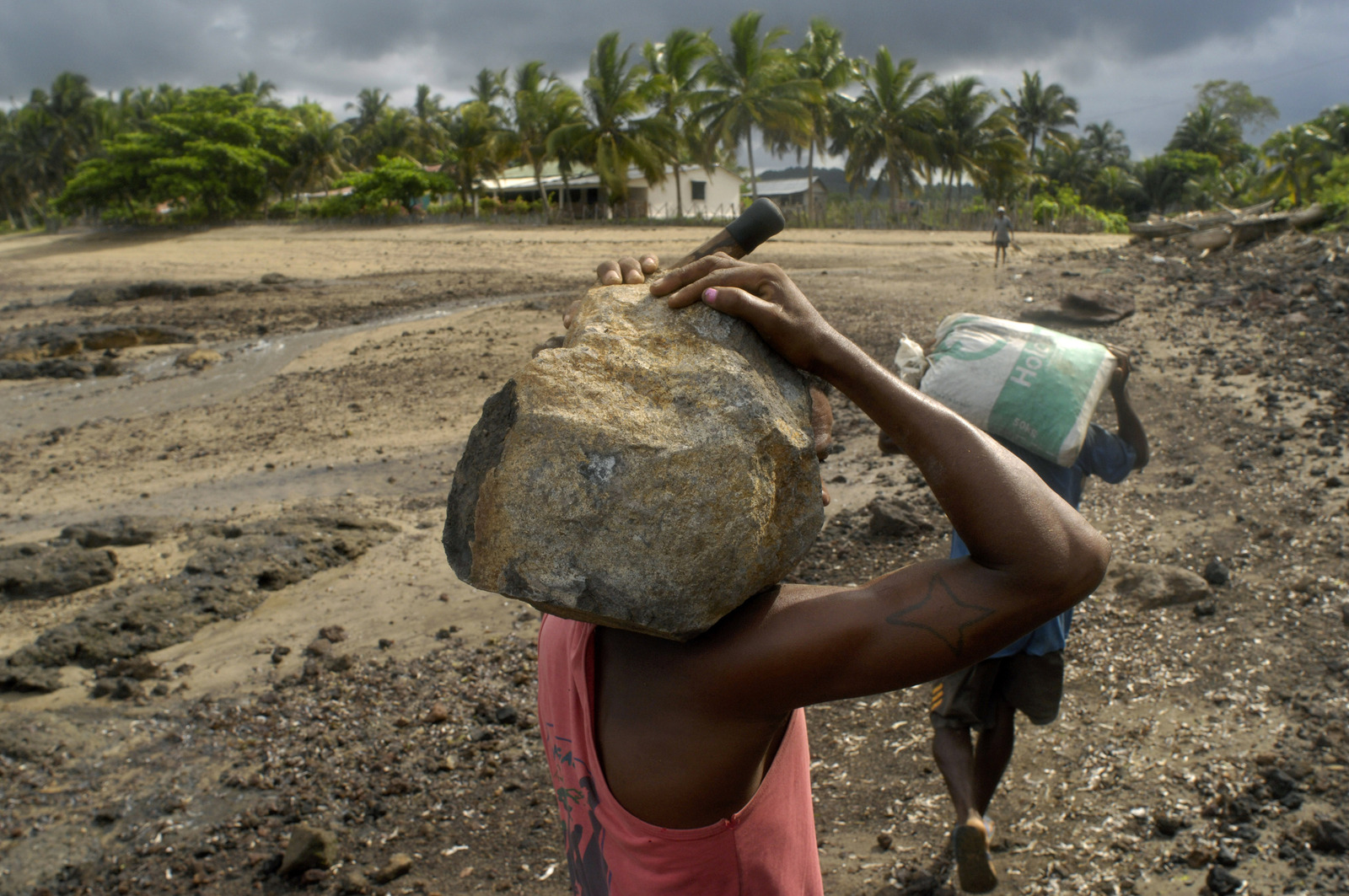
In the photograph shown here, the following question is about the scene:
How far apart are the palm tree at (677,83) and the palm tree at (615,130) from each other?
1.77ft

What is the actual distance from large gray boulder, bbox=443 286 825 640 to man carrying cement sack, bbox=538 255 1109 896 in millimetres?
64

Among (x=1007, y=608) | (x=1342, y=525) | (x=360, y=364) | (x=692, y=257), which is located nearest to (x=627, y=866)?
(x=1007, y=608)

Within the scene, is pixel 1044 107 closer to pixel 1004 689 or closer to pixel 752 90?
pixel 752 90

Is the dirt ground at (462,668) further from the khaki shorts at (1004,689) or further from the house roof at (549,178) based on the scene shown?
the house roof at (549,178)

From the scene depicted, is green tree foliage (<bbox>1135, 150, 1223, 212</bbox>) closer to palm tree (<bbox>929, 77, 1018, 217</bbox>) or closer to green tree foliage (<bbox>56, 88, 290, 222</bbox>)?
palm tree (<bbox>929, 77, 1018, 217</bbox>)

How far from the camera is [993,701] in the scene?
294cm

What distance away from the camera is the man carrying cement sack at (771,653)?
3.93ft

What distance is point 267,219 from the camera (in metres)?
33.3

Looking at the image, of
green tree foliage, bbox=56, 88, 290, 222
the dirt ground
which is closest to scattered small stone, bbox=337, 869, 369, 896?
the dirt ground

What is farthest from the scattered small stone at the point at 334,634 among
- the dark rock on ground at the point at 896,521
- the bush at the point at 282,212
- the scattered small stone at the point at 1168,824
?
the bush at the point at 282,212

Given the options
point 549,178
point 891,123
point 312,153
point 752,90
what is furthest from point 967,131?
point 312,153

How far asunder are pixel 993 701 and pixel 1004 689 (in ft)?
0.18

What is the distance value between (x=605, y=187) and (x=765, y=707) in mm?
30642

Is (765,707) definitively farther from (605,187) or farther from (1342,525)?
(605,187)
